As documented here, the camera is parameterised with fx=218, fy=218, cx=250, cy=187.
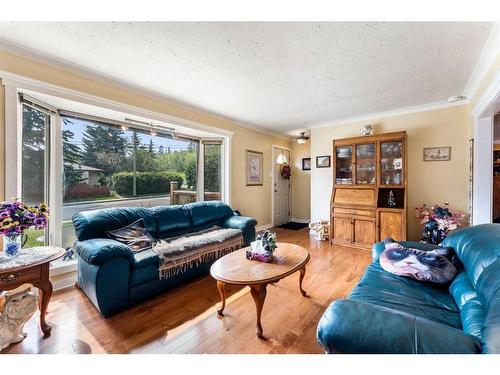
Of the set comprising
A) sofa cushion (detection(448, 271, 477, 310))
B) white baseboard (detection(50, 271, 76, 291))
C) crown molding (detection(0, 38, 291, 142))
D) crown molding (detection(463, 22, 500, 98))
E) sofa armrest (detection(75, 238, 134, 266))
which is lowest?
white baseboard (detection(50, 271, 76, 291))

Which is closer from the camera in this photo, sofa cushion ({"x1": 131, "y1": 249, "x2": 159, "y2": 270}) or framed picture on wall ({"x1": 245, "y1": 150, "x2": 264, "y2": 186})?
sofa cushion ({"x1": 131, "y1": 249, "x2": 159, "y2": 270})

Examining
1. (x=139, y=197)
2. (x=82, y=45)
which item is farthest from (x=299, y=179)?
(x=82, y=45)

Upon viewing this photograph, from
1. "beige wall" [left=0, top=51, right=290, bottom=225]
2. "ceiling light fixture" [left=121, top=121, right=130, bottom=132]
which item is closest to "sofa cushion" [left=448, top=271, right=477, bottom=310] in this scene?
"beige wall" [left=0, top=51, right=290, bottom=225]

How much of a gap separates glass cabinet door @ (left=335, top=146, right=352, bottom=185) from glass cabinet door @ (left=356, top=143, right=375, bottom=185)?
0.15 m

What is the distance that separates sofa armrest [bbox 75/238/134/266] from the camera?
182 centimetres

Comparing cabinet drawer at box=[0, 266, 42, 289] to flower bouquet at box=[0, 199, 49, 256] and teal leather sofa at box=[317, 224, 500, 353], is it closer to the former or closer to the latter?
flower bouquet at box=[0, 199, 49, 256]

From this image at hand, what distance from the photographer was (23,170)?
2188mm

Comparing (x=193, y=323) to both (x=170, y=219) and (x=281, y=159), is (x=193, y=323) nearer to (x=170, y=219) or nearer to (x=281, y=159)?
Answer: (x=170, y=219)

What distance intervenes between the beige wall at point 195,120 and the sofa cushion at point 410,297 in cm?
299

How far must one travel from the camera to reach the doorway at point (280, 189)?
5373 mm

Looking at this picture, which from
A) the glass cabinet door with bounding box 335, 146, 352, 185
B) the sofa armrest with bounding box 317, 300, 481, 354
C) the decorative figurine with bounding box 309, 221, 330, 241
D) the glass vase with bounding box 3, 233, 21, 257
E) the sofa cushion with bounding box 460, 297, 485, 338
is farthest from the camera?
the decorative figurine with bounding box 309, 221, 330, 241

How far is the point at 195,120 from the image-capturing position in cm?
353
